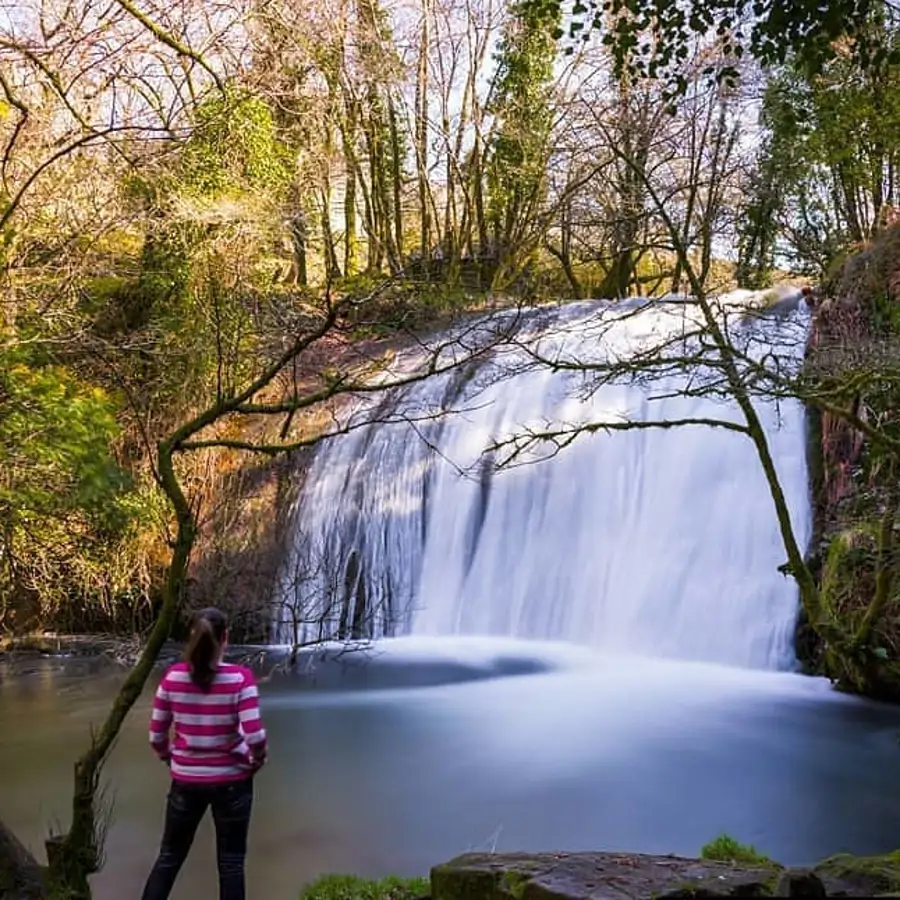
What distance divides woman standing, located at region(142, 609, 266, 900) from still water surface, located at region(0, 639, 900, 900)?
1656 mm

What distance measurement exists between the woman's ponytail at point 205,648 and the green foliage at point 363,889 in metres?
1.35

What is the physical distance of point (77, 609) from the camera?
12.0 metres

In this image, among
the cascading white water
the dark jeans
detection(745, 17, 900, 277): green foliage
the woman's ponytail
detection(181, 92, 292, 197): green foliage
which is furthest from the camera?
detection(181, 92, 292, 197): green foliage

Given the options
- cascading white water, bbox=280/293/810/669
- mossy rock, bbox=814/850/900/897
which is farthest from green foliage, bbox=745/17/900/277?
mossy rock, bbox=814/850/900/897

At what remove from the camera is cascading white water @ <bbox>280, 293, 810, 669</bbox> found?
10703 millimetres

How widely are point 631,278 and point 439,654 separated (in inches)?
479

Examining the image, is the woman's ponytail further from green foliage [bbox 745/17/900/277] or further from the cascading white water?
the cascading white water

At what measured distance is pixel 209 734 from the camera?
11.9 ft

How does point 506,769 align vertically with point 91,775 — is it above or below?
below

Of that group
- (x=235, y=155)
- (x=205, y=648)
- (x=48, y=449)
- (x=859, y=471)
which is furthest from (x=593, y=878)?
(x=235, y=155)

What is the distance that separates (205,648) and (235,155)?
451 inches

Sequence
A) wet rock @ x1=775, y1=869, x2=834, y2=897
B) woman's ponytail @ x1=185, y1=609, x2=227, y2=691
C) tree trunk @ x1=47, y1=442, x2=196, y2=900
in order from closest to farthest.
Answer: wet rock @ x1=775, y1=869, x2=834, y2=897, woman's ponytail @ x1=185, y1=609, x2=227, y2=691, tree trunk @ x1=47, y1=442, x2=196, y2=900

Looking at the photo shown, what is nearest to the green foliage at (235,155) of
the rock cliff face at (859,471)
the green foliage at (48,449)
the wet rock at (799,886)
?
the green foliage at (48,449)

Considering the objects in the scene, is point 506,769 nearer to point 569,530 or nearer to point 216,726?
point 216,726
